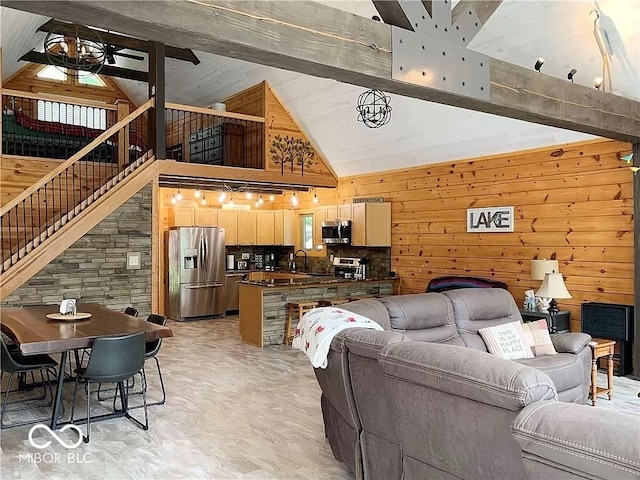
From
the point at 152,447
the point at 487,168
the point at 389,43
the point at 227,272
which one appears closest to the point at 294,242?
the point at 227,272

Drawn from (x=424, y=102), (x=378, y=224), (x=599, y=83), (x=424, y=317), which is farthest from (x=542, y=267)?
(x=378, y=224)

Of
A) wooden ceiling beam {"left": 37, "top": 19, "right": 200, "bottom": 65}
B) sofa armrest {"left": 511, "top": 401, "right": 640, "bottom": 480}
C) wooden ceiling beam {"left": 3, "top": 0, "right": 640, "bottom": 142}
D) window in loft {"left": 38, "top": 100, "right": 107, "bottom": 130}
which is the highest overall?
wooden ceiling beam {"left": 37, "top": 19, "right": 200, "bottom": 65}

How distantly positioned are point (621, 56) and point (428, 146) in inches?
119

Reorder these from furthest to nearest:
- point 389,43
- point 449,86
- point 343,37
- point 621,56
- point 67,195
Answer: point 67,195
point 621,56
point 449,86
point 389,43
point 343,37

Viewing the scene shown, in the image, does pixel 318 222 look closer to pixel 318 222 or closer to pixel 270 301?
pixel 318 222

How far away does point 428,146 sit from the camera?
7.85m

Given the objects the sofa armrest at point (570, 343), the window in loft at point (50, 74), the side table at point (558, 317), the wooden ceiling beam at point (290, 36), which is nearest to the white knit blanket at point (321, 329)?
the wooden ceiling beam at point (290, 36)

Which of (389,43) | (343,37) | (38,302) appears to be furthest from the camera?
(38,302)

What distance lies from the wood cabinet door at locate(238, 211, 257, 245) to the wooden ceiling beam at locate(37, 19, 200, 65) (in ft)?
10.2

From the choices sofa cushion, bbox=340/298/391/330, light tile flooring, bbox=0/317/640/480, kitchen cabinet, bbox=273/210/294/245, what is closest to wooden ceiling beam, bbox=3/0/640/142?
sofa cushion, bbox=340/298/391/330

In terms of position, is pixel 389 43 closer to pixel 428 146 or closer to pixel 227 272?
pixel 428 146


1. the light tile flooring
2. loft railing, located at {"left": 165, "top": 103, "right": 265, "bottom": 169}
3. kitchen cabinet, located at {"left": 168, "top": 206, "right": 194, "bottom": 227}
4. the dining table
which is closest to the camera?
the light tile flooring

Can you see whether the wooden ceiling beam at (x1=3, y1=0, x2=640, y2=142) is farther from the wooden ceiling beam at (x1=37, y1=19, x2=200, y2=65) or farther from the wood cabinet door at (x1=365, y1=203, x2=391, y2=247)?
the wooden ceiling beam at (x1=37, y1=19, x2=200, y2=65)

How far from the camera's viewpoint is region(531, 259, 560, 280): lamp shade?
19.8ft
